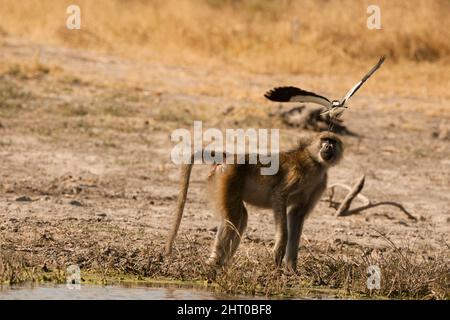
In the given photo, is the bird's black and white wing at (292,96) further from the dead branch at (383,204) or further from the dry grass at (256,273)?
the dead branch at (383,204)

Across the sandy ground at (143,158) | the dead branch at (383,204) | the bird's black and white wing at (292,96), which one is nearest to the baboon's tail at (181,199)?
the sandy ground at (143,158)

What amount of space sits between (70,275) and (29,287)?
47cm

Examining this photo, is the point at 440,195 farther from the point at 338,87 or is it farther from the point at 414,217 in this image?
the point at 338,87

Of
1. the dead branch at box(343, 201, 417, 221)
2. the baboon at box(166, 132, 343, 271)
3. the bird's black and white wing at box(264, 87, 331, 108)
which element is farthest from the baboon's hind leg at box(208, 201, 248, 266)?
the dead branch at box(343, 201, 417, 221)

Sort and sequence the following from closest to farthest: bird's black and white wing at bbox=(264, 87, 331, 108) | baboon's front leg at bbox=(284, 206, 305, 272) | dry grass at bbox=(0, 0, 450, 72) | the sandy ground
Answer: bird's black and white wing at bbox=(264, 87, 331, 108) → baboon's front leg at bbox=(284, 206, 305, 272) → the sandy ground → dry grass at bbox=(0, 0, 450, 72)

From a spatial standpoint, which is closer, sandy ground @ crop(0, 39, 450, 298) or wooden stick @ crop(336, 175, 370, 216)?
sandy ground @ crop(0, 39, 450, 298)

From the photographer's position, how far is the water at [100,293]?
769 cm

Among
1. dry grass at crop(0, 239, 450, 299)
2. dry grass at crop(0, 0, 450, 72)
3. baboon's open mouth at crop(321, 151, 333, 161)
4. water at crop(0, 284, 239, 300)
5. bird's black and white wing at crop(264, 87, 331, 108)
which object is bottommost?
water at crop(0, 284, 239, 300)

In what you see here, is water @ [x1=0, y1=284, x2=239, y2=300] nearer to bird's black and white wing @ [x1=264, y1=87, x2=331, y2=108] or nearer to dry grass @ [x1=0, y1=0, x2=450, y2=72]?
bird's black and white wing @ [x1=264, y1=87, x2=331, y2=108]

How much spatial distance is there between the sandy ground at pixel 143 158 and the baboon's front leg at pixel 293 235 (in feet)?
2.64

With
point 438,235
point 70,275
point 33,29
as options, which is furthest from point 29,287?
point 33,29

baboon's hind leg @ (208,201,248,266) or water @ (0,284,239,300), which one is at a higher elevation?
baboon's hind leg @ (208,201,248,266)

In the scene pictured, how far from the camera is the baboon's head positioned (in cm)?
861
